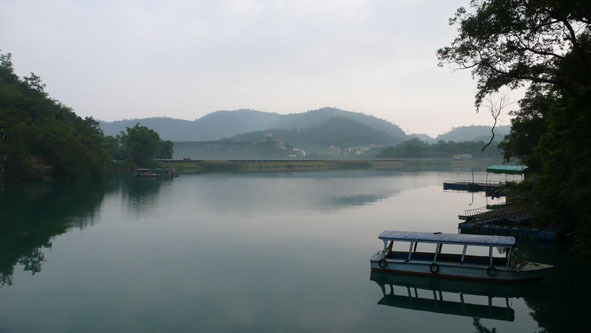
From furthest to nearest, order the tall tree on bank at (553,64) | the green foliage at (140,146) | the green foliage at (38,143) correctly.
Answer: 1. the green foliage at (140,146)
2. the green foliage at (38,143)
3. the tall tree on bank at (553,64)

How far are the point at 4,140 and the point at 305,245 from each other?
61.6 meters

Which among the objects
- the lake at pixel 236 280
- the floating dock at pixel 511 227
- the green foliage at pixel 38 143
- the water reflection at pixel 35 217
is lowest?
the lake at pixel 236 280

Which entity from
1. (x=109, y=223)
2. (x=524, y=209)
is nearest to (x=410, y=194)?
(x=524, y=209)

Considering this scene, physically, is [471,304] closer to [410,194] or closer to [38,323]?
[38,323]

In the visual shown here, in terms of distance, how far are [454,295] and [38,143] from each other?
244 ft

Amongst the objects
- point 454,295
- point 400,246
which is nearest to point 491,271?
point 454,295

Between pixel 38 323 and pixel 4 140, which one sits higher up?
pixel 4 140

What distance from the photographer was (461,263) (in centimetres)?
1747

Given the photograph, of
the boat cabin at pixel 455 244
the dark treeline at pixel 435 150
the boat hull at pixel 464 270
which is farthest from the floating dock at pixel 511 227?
the dark treeline at pixel 435 150

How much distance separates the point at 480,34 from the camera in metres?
14.6

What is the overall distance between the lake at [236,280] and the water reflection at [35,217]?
0.15 m

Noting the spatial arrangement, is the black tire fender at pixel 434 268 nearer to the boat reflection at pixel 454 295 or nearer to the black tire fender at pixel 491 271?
the boat reflection at pixel 454 295

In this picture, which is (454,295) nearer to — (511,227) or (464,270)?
(464,270)

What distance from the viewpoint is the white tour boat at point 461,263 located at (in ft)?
55.0
